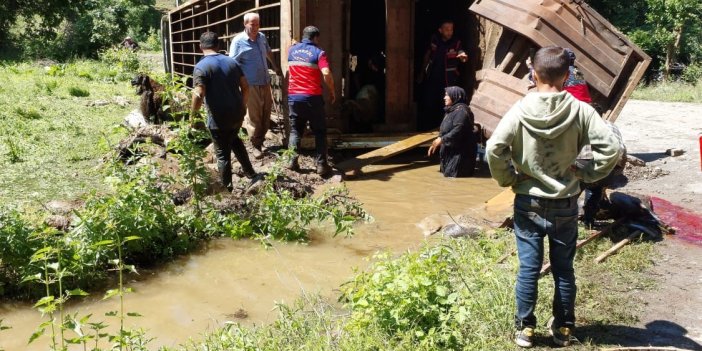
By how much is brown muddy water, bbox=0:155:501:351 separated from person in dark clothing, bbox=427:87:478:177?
39.0 inches

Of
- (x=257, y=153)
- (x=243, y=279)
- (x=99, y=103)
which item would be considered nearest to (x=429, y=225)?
(x=243, y=279)

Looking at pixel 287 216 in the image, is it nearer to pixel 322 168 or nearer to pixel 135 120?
pixel 322 168

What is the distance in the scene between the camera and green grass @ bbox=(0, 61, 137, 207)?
7.62 meters

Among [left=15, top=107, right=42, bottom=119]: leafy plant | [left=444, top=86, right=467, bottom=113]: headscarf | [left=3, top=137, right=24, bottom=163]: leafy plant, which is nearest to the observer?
[left=444, top=86, right=467, bottom=113]: headscarf

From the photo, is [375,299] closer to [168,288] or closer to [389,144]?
[168,288]

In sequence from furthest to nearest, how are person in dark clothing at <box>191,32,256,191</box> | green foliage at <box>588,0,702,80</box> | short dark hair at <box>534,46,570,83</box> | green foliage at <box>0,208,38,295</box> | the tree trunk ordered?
1. the tree trunk
2. green foliage at <box>588,0,702,80</box>
3. person in dark clothing at <box>191,32,256,191</box>
4. green foliage at <box>0,208,38,295</box>
5. short dark hair at <box>534,46,570,83</box>

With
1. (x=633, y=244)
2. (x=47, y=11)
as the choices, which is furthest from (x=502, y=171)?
(x=47, y=11)

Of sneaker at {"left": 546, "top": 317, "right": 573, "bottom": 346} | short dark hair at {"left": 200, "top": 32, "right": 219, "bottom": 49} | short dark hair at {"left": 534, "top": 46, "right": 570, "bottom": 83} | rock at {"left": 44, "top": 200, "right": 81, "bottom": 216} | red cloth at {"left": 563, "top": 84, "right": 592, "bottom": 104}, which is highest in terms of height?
short dark hair at {"left": 200, "top": 32, "right": 219, "bottom": 49}

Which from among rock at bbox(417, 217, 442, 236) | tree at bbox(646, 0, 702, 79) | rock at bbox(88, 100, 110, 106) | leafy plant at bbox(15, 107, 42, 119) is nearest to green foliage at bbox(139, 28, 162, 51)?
rock at bbox(88, 100, 110, 106)

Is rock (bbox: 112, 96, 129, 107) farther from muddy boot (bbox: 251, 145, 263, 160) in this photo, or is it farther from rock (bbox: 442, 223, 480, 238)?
rock (bbox: 442, 223, 480, 238)

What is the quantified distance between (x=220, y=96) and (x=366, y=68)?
5134 mm

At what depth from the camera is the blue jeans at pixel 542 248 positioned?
336cm

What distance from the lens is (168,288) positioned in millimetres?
4859

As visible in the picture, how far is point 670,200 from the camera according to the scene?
22.0 feet
